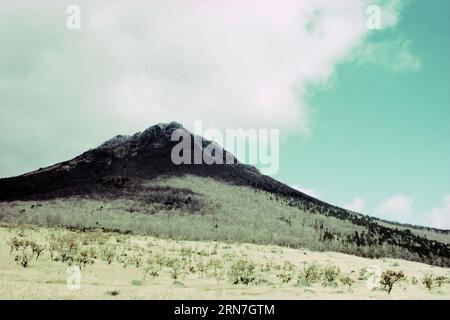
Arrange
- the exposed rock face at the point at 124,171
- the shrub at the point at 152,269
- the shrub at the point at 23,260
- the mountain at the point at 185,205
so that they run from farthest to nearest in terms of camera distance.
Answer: the exposed rock face at the point at 124,171, the mountain at the point at 185,205, the shrub at the point at 152,269, the shrub at the point at 23,260

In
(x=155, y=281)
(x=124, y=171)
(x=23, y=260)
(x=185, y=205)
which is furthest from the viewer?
(x=124, y=171)

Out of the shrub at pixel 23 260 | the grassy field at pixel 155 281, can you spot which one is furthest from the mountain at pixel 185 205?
the shrub at pixel 23 260

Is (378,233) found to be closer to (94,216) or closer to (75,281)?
(94,216)

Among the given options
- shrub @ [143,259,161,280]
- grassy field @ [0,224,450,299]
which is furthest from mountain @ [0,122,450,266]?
grassy field @ [0,224,450,299]

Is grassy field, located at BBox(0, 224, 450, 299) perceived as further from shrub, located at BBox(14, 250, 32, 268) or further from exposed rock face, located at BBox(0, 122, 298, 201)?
exposed rock face, located at BBox(0, 122, 298, 201)

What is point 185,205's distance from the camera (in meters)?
94.2

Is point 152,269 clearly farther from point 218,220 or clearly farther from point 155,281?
point 218,220

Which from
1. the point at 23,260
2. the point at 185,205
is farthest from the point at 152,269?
the point at 185,205

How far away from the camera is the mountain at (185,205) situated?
74.8m

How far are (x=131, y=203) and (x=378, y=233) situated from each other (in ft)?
157

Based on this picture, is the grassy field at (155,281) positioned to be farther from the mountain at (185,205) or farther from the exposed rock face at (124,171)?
the exposed rock face at (124,171)

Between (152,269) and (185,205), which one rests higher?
(185,205)

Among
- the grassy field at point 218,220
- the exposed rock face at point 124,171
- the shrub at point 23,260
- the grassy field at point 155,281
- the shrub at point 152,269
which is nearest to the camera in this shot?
the grassy field at point 155,281
